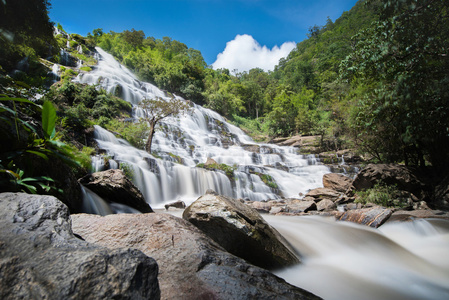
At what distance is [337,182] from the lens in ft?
42.2

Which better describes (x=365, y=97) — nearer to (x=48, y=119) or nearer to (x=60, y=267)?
(x=48, y=119)

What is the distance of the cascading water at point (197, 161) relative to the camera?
11.4 meters

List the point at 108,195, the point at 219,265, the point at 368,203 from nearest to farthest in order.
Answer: the point at 219,265
the point at 108,195
the point at 368,203

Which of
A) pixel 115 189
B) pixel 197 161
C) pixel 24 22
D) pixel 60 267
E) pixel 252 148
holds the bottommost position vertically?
pixel 115 189

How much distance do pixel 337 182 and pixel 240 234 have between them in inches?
456

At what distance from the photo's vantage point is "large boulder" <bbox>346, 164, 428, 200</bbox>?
9359 millimetres

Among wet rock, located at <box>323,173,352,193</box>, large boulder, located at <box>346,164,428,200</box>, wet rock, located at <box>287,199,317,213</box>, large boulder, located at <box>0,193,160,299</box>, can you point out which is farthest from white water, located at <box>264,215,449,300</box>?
wet rock, located at <box>323,173,352,193</box>

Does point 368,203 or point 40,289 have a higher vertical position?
point 40,289

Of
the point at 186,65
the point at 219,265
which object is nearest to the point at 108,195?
the point at 219,265

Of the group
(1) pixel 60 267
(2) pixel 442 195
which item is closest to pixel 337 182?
(2) pixel 442 195

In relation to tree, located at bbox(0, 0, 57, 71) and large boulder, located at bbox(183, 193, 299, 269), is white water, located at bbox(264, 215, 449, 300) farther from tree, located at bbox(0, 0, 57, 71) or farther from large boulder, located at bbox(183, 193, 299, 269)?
tree, located at bbox(0, 0, 57, 71)

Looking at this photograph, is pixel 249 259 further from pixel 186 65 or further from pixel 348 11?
pixel 348 11

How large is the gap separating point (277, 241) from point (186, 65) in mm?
41712

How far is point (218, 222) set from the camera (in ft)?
11.0
